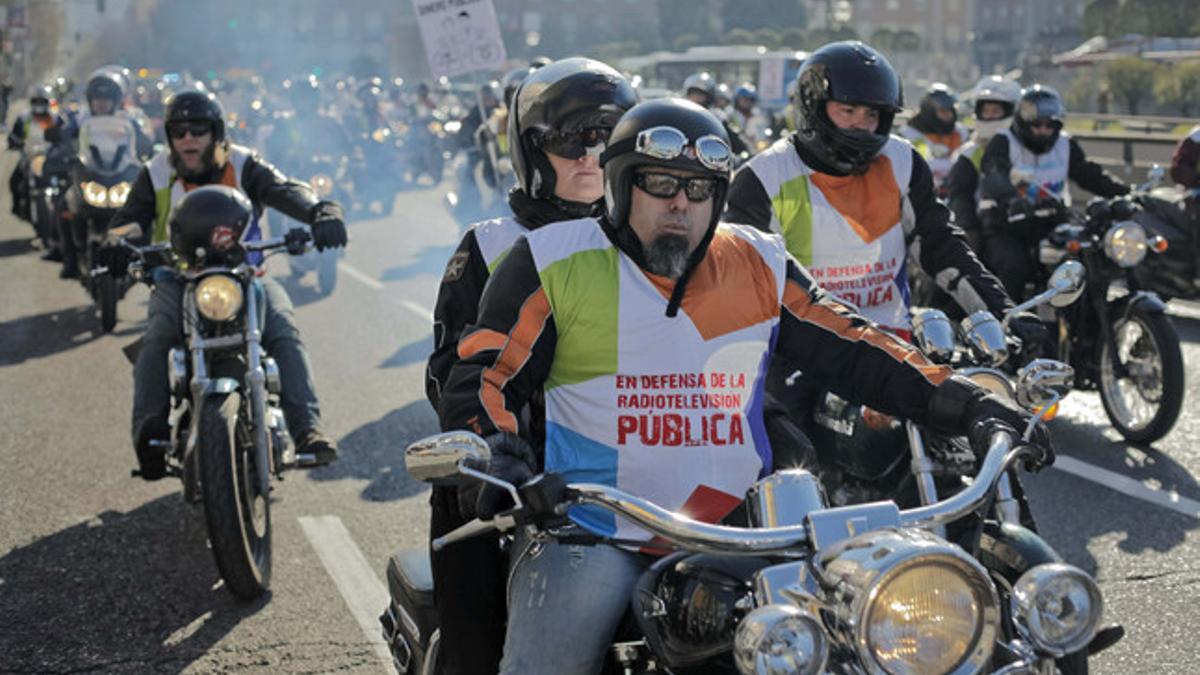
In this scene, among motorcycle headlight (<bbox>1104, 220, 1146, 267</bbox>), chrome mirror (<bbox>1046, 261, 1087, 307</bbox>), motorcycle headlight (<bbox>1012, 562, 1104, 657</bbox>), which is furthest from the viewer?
motorcycle headlight (<bbox>1104, 220, 1146, 267</bbox>)

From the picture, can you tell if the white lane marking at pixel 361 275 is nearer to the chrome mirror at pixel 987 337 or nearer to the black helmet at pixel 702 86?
the black helmet at pixel 702 86

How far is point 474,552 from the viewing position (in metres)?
3.49

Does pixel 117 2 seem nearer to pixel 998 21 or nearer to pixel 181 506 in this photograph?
pixel 998 21

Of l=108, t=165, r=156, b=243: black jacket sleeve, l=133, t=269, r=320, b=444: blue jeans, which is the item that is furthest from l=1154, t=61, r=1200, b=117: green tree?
l=133, t=269, r=320, b=444: blue jeans

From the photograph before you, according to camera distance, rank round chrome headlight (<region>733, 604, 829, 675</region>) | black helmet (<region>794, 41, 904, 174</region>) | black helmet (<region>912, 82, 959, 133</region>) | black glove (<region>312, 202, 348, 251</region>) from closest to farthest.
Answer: round chrome headlight (<region>733, 604, 829, 675</region>), black helmet (<region>794, 41, 904, 174</region>), black glove (<region>312, 202, 348, 251</region>), black helmet (<region>912, 82, 959, 133</region>)

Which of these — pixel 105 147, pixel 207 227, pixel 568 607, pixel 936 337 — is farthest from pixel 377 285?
pixel 568 607

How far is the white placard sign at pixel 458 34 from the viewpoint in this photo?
15.3 meters

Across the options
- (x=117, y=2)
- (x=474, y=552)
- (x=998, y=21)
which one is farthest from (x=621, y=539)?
(x=998, y=21)

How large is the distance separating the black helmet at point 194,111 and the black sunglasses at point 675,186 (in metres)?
4.59

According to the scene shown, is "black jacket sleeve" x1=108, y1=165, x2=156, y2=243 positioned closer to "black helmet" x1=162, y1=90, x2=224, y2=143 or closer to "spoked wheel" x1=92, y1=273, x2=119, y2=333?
"black helmet" x1=162, y1=90, x2=224, y2=143

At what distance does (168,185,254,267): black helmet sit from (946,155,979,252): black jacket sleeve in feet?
15.4

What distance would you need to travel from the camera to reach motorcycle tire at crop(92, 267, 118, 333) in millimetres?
12914

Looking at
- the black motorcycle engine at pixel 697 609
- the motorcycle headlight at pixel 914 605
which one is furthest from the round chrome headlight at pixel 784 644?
the black motorcycle engine at pixel 697 609

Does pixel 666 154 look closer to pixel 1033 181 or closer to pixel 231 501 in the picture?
pixel 231 501
